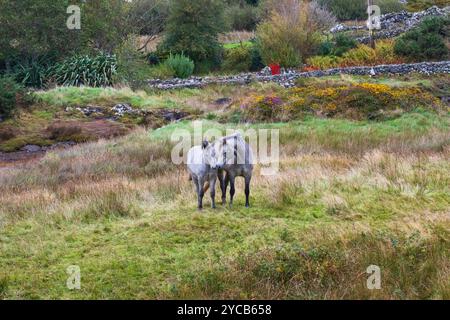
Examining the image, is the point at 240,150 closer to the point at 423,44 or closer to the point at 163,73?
the point at 163,73

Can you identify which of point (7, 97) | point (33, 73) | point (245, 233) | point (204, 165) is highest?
point (33, 73)

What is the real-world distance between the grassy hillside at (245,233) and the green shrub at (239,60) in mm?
27079

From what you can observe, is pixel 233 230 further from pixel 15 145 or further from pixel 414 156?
pixel 15 145

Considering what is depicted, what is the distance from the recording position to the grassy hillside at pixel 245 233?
617 cm

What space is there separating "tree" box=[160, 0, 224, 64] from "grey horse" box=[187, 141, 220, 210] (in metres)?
31.9

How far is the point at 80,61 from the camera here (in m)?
32.5

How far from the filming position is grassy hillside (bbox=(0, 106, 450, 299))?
617 cm

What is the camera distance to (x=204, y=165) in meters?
8.84

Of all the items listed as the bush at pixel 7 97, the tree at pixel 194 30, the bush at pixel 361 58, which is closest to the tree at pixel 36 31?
the tree at pixel 194 30

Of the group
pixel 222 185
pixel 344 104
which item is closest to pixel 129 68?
pixel 344 104

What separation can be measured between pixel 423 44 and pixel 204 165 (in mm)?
31200

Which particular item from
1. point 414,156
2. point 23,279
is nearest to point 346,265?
point 23,279

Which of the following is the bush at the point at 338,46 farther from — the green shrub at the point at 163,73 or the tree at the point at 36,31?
the tree at the point at 36,31

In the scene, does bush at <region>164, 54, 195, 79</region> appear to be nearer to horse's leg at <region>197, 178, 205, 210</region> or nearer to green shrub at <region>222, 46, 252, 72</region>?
green shrub at <region>222, 46, 252, 72</region>
